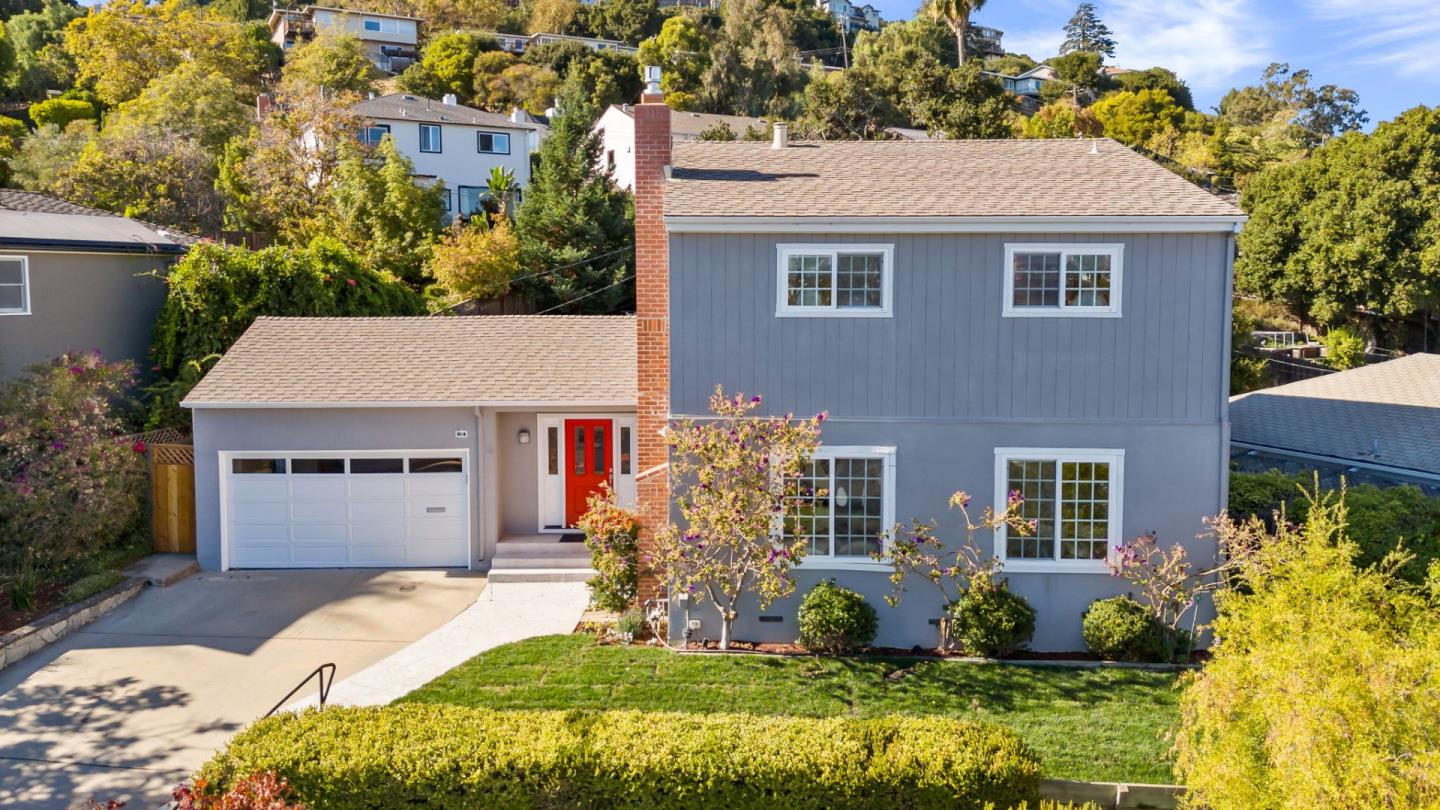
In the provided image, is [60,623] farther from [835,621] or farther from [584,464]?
[835,621]

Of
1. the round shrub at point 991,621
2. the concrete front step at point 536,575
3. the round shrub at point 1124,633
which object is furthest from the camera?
the concrete front step at point 536,575

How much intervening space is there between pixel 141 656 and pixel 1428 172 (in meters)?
45.0

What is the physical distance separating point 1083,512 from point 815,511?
137 inches

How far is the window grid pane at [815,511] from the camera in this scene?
13.2 metres

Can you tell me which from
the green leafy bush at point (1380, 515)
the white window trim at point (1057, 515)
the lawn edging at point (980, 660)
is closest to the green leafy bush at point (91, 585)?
the lawn edging at point (980, 660)

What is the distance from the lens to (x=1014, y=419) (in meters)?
13.1

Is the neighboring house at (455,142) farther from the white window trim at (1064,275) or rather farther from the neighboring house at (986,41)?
the neighboring house at (986,41)

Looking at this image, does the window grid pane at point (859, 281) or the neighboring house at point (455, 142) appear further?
the neighboring house at point (455, 142)

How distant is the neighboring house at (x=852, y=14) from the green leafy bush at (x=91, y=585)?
318ft

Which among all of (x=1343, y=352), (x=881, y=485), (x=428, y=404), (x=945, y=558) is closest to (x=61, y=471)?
(x=428, y=404)

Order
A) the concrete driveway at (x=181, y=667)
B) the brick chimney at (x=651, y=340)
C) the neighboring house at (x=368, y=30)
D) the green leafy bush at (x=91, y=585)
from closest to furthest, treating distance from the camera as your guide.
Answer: the concrete driveway at (x=181, y=667), the brick chimney at (x=651, y=340), the green leafy bush at (x=91, y=585), the neighboring house at (x=368, y=30)

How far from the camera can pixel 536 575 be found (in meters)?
16.0

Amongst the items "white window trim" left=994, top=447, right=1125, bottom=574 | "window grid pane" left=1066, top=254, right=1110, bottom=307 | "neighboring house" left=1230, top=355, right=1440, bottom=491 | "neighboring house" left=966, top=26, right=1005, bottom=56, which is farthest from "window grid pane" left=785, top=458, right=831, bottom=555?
"neighboring house" left=966, top=26, right=1005, bottom=56

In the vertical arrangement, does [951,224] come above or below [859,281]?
above
